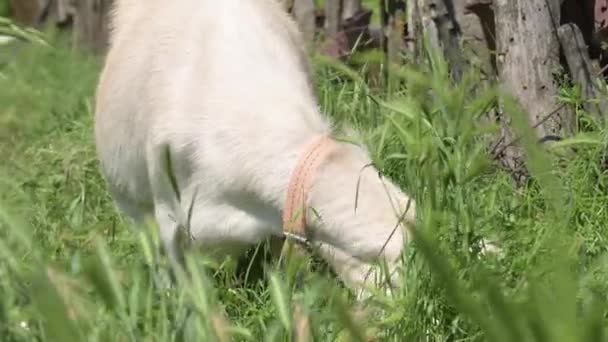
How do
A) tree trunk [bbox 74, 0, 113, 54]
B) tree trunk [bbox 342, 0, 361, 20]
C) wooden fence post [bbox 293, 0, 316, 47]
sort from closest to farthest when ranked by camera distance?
tree trunk [bbox 342, 0, 361, 20]
wooden fence post [bbox 293, 0, 316, 47]
tree trunk [bbox 74, 0, 113, 54]

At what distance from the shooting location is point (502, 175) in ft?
15.4

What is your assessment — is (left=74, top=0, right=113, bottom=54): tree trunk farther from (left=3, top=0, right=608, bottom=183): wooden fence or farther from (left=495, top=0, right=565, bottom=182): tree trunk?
(left=495, top=0, right=565, bottom=182): tree trunk

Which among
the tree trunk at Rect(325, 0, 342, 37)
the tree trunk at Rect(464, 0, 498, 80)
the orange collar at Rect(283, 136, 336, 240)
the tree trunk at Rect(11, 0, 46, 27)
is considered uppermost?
the orange collar at Rect(283, 136, 336, 240)

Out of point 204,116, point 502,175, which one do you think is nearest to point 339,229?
point 204,116

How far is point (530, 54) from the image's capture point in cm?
526

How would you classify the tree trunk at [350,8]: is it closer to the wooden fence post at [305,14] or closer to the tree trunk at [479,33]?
the wooden fence post at [305,14]

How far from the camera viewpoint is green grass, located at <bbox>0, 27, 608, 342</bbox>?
59.2 inches

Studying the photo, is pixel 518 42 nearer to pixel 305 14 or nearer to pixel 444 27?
pixel 444 27

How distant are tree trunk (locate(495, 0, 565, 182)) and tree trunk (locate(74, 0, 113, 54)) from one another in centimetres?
597

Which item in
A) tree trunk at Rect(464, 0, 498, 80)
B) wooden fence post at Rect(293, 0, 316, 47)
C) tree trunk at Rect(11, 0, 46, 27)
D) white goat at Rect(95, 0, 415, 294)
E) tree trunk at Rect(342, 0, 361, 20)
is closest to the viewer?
white goat at Rect(95, 0, 415, 294)

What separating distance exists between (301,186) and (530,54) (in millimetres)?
1757

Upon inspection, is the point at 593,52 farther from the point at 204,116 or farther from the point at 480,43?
the point at 204,116

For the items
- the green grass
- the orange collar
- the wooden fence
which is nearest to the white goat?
the orange collar

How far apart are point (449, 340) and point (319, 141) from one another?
0.84m
